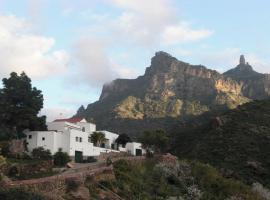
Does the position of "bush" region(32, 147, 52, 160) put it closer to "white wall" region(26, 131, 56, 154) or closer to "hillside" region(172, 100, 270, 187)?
"white wall" region(26, 131, 56, 154)

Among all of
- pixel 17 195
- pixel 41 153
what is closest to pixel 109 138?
pixel 41 153

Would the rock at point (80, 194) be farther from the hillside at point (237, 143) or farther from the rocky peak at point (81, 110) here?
the rocky peak at point (81, 110)

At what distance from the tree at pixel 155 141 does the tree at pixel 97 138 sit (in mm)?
5002

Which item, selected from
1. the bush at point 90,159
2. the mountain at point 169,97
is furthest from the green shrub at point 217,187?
the mountain at point 169,97

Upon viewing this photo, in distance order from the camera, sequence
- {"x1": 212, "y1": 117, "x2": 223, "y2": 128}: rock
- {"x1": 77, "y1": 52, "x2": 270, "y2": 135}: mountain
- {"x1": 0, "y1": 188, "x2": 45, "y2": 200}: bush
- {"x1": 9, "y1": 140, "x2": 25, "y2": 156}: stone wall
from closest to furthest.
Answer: {"x1": 0, "y1": 188, "x2": 45, "y2": 200}: bush
{"x1": 9, "y1": 140, "x2": 25, "y2": 156}: stone wall
{"x1": 212, "y1": 117, "x2": 223, "y2": 128}: rock
{"x1": 77, "y1": 52, "x2": 270, "y2": 135}: mountain

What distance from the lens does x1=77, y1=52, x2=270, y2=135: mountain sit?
5620 inches

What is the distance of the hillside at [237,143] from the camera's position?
215 ft

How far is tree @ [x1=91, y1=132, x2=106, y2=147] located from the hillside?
13.8 m

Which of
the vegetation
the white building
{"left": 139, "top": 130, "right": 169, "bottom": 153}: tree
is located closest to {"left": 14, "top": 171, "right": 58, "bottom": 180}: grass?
the vegetation

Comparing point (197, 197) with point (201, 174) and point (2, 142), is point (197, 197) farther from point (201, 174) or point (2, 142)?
point (2, 142)

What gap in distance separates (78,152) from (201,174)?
1791cm

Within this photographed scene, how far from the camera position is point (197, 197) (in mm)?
37469

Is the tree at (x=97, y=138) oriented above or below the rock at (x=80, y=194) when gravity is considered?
above

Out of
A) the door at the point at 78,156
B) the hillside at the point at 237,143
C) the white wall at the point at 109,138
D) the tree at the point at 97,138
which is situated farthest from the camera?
the white wall at the point at 109,138
